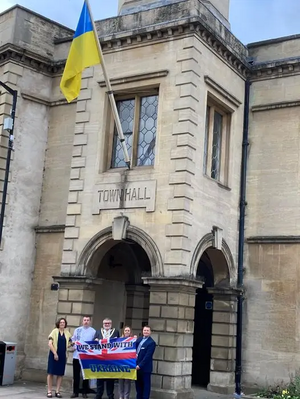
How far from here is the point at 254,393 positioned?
15883 mm

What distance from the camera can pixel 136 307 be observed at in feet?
58.9

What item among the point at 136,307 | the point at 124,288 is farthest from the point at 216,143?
the point at 136,307

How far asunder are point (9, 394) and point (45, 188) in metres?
6.81

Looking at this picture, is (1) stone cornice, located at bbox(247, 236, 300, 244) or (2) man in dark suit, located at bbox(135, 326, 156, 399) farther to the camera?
(1) stone cornice, located at bbox(247, 236, 300, 244)

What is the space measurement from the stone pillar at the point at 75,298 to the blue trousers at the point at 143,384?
3042 mm

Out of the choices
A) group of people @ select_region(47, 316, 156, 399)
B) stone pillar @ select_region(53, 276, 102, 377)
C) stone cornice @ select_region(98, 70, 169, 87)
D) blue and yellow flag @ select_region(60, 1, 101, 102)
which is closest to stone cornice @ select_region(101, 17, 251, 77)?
stone cornice @ select_region(98, 70, 169, 87)

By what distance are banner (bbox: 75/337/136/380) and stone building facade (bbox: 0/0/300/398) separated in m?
1.01

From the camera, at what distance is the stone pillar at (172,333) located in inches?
528

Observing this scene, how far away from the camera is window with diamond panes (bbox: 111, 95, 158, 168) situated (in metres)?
15.6

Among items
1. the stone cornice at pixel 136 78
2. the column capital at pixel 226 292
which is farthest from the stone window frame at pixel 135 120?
the column capital at pixel 226 292

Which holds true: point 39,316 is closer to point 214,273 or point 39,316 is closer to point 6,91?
point 214,273

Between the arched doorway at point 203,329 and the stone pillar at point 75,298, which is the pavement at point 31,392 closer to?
the stone pillar at point 75,298

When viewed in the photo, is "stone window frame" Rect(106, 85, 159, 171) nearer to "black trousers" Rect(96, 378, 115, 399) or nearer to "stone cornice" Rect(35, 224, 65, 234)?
"stone cornice" Rect(35, 224, 65, 234)

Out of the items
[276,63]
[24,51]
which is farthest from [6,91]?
[276,63]
